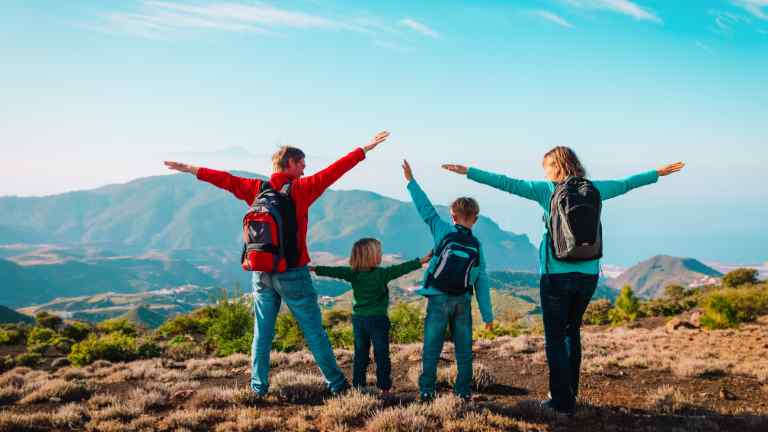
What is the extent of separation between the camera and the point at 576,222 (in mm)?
4902

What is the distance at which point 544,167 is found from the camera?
5512 mm

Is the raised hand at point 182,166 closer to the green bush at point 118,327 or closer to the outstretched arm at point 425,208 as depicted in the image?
the outstretched arm at point 425,208

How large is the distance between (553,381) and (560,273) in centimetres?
124

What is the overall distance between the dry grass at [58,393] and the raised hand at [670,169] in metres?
8.37

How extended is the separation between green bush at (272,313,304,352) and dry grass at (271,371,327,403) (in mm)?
6053

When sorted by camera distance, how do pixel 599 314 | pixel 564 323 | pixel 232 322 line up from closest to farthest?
1. pixel 564 323
2. pixel 232 322
3. pixel 599 314

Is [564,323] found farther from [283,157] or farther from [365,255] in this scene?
[283,157]

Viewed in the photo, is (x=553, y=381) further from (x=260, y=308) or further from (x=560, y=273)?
(x=260, y=308)

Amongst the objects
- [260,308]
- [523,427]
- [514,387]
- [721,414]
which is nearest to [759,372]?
[721,414]

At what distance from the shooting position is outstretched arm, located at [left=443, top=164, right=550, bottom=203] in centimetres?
539

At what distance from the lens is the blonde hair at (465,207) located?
5.77 m

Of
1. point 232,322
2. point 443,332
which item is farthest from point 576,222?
point 232,322

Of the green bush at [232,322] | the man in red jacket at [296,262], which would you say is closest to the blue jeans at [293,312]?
the man in red jacket at [296,262]

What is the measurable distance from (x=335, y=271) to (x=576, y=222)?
2.76m
